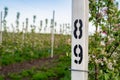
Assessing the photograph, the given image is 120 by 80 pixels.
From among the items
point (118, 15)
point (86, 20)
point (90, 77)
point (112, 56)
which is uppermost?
point (118, 15)

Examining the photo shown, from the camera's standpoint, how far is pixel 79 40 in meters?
3.45

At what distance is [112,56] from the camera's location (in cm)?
561

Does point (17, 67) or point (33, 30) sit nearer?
point (17, 67)

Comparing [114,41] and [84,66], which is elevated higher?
[114,41]

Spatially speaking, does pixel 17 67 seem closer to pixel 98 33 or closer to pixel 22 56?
pixel 22 56

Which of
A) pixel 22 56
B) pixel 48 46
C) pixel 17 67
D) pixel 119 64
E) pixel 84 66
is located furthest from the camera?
pixel 48 46

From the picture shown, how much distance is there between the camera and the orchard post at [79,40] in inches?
134

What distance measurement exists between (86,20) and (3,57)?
9267mm

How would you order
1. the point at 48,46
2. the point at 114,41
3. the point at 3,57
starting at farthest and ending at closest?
the point at 48,46 < the point at 3,57 < the point at 114,41

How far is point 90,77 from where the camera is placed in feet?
18.9

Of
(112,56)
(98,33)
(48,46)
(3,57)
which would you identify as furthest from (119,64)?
(48,46)

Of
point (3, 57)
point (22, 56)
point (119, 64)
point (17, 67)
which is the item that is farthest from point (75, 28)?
point (22, 56)

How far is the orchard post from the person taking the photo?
11.2 feet

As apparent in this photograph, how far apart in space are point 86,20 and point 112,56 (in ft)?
7.50
